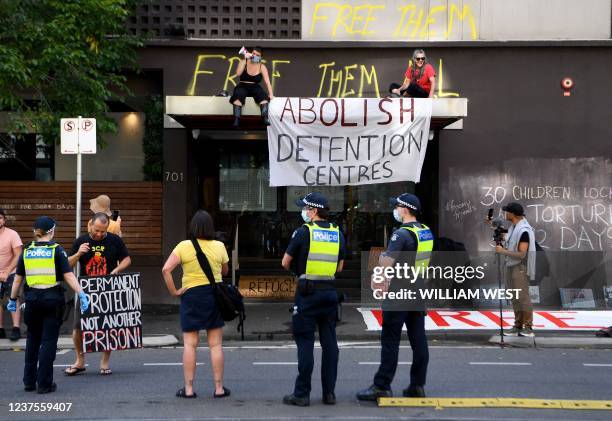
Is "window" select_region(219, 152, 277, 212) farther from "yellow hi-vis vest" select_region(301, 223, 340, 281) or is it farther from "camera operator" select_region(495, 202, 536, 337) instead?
"yellow hi-vis vest" select_region(301, 223, 340, 281)

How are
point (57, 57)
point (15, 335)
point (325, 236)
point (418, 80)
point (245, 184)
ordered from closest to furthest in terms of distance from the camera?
point (325, 236)
point (15, 335)
point (57, 57)
point (418, 80)
point (245, 184)

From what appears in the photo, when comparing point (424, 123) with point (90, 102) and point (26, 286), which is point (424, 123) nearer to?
point (90, 102)

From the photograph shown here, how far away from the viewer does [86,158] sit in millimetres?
16781

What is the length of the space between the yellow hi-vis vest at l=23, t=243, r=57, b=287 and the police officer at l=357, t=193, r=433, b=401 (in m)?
3.24

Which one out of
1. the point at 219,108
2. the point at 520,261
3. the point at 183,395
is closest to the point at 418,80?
the point at 219,108

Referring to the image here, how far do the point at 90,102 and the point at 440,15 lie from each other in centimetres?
643

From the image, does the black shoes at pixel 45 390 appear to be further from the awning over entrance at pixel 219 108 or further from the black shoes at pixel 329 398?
the awning over entrance at pixel 219 108

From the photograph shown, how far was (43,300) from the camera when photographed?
8.65 meters

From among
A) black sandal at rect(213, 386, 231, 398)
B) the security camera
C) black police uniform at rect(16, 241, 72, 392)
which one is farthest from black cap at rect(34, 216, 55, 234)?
the security camera

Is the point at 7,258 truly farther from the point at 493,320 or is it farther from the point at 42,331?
the point at 493,320

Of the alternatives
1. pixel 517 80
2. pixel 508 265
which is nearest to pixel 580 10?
pixel 517 80

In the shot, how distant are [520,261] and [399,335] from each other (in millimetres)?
4562

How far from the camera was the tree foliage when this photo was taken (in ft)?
43.9

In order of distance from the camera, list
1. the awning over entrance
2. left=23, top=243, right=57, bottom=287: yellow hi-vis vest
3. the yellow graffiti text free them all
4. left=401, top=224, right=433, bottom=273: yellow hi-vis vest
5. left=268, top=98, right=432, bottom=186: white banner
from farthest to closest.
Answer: the yellow graffiti text free them all → left=268, top=98, right=432, bottom=186: white banner → the awning over entrance → left=23, top=243, right=57, bottom=287: yellow hi-vis vest → left=401, top=224, right=433, bottom=273: yellow hi-vis vest
